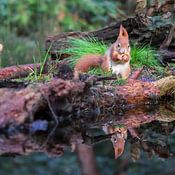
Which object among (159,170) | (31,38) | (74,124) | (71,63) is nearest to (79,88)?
(74,124)

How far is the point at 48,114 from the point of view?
5.42 m

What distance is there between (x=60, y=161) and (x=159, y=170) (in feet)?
2.52

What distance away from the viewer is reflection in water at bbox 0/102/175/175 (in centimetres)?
480

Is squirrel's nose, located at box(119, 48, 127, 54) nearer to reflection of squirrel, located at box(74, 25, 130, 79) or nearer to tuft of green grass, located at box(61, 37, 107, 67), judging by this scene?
reflection of squirrel, located at box(74, 25, 130, 79)

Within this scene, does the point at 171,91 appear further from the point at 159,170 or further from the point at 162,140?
the point at 159,170

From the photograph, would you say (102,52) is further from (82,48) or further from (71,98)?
(71,98)

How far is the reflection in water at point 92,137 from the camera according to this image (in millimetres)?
4797

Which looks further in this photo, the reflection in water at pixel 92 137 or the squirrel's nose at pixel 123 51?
the squirrel's nose at pixel 123 51

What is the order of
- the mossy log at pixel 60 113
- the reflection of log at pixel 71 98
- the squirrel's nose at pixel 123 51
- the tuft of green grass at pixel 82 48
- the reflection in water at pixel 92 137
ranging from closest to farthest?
1. the reflection in water at pixel 92 137
2. the mossy log at pixel 60 113
3. the reflection of log at pixel 71 98
4. the squirrel's nose at pixel 123 51
5. the tuft of green grass at pixel 82 48

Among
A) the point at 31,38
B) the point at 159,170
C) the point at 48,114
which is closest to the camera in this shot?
the point at 159,170

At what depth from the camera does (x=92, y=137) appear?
5164mm

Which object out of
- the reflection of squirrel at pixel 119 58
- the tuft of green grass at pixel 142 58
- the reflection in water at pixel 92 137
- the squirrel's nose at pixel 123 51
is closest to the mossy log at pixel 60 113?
the reflection in water at pixel 92 137

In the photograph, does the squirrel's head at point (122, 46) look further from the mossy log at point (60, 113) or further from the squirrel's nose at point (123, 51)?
the mossy log at point (60, 113)

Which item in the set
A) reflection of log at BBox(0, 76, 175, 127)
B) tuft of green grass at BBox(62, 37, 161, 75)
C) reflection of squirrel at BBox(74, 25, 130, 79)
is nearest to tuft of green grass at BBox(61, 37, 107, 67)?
tuft of green grass at BBox(62, 37, 161, 75)
